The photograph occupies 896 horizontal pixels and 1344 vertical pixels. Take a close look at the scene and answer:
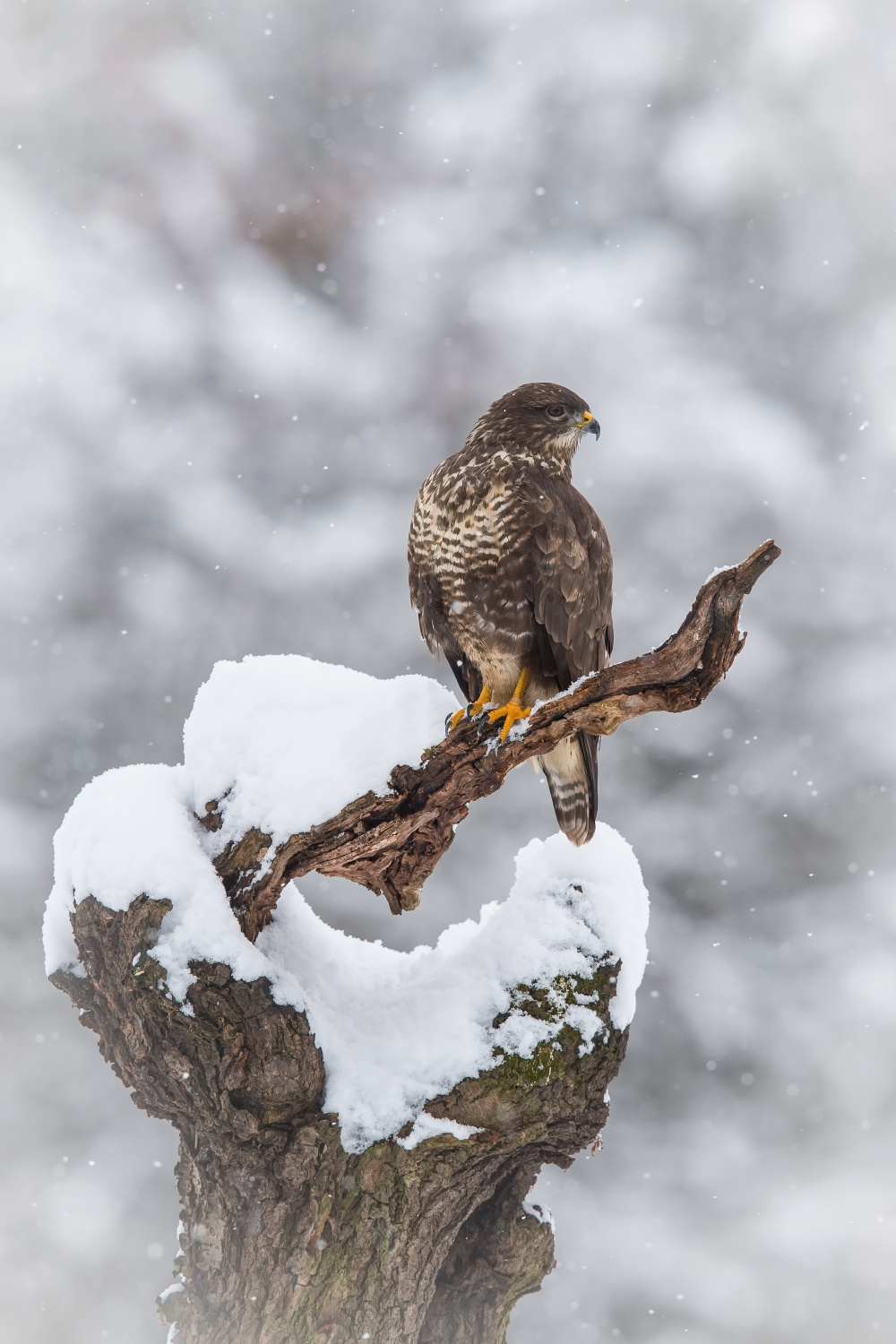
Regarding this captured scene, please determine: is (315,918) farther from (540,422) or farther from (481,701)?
(540,422)

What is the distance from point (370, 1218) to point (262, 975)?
4.58 feet

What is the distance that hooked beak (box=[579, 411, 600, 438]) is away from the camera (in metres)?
5.00

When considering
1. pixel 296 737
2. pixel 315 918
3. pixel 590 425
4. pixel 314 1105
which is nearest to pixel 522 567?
pixel 590 425

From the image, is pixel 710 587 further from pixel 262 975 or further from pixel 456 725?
pixel 262 975

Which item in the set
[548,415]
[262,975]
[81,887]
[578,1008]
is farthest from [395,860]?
[548,415]

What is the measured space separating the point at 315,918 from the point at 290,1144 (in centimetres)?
125

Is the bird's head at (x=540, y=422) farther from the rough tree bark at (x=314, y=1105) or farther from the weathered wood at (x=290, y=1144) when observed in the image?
the weathered wood at (x=290, y=1144)

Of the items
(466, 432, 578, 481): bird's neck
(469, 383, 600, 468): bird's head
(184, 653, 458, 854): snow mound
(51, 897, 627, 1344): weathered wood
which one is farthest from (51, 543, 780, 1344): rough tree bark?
(469, 383, 600, 468): bird's head

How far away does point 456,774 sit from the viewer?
13.8 ft

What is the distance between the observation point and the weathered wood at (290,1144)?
4.18 meters

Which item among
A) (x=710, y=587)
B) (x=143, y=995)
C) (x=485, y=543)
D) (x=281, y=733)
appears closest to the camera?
(x=710, y=587)

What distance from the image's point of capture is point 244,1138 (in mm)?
4281

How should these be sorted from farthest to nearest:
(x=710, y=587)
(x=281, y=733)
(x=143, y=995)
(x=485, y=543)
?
(x=281, y=733) → (x=485, y=543) → (x=143, y=995) → (x=710, y=587)

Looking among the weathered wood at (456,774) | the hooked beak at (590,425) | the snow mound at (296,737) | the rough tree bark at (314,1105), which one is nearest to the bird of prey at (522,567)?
the hooked beak at (590,425)
